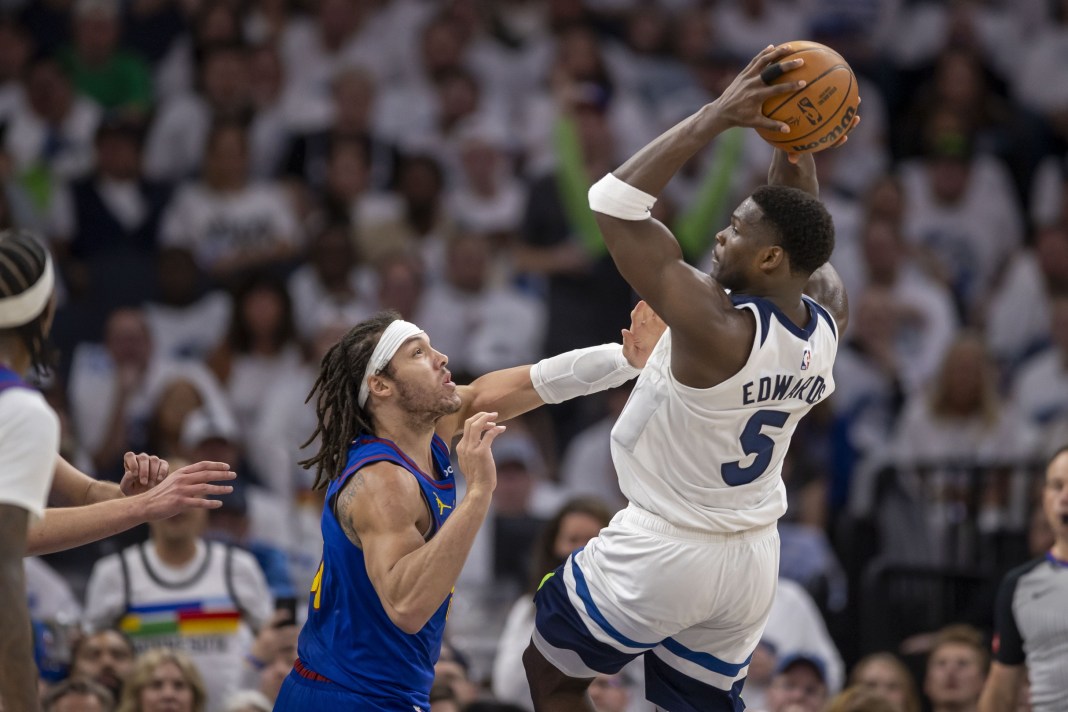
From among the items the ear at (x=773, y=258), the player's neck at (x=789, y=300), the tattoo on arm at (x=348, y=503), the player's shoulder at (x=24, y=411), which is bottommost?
the tattoo on arm at (x=348, y=503)

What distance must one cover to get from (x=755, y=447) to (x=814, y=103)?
1.12m

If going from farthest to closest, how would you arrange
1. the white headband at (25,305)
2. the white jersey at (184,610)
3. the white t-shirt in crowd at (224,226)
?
the white t-shirt in crowd at (224,226) < the white jersey at (184,610) < the white headband at (25,305)

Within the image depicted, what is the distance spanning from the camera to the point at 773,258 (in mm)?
5328

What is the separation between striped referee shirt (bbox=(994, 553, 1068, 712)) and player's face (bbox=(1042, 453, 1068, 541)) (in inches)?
6.5

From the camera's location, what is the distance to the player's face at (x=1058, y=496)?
21.5ft

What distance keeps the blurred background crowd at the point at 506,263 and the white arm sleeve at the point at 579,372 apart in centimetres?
209

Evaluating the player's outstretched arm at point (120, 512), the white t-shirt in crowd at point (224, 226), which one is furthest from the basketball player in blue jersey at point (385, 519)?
the white t-shirt in crowd at point (224, 226)

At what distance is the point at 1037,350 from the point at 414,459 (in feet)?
26.5

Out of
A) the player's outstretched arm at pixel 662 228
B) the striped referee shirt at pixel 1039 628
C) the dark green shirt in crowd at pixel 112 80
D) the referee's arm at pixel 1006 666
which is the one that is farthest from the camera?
the dark green shirt in crowd at pixel 112 80

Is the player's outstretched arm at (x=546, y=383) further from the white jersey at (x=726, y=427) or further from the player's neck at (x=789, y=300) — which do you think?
the player's neck at (x=789, y=300)

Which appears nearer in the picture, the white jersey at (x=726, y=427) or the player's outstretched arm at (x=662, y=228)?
the player's outstretched arm at (x=662, y=228)

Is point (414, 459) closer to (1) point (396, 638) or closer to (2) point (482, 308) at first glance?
(1) point (396, 638)

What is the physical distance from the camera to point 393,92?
44.9ft

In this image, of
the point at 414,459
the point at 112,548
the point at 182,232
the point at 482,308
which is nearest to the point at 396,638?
the point at 414,459
